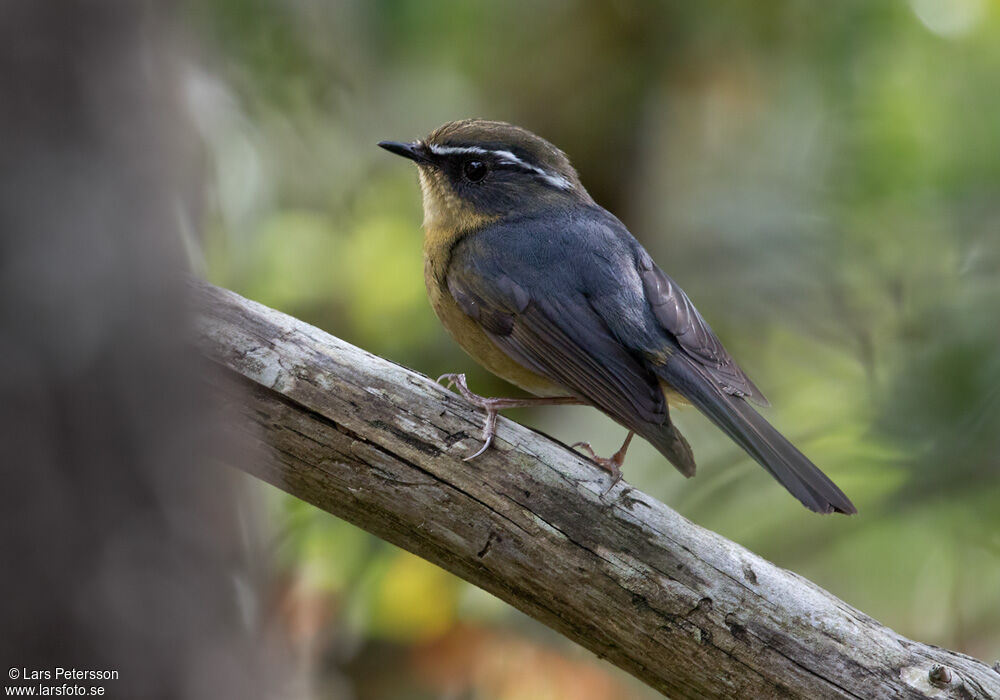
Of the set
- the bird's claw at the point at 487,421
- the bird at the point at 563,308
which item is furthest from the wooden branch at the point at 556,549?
the bird at the point at 563,308

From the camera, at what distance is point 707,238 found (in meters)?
6.02

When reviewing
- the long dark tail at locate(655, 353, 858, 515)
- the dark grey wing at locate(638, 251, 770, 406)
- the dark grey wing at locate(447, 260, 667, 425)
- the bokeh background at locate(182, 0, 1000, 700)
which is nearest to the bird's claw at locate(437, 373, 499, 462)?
the dark grey wing at locate(447, 260, 667, 425)

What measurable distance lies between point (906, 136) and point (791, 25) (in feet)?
3.24

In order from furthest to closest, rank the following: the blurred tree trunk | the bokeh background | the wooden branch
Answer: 1. the bokeh background
2. the wooden branch
3. the blurred tree trunk

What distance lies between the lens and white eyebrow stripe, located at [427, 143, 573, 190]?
4.14 metres

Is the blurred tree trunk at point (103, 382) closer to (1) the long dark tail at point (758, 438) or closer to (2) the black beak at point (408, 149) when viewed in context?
(1) the long dark tail at point (758, 438)

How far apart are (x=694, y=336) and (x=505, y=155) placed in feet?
3.75

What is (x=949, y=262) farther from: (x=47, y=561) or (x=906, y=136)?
(x=47, y=561)

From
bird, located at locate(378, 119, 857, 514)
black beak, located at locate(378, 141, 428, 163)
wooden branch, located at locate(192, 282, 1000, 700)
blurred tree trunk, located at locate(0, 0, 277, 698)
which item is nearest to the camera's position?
blurred tree trunk, located at locate(0, 0, 277, 698)

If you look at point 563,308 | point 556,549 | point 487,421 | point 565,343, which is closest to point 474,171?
point 563,308

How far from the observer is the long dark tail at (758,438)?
10.1 feet

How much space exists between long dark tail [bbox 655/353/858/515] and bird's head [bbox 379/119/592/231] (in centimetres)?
104

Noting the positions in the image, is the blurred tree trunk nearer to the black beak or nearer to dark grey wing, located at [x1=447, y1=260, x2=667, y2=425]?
dark grey wing, located at [x1=447, y1=260, x2=667, y2=425]

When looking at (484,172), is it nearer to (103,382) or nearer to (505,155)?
(505,155)
